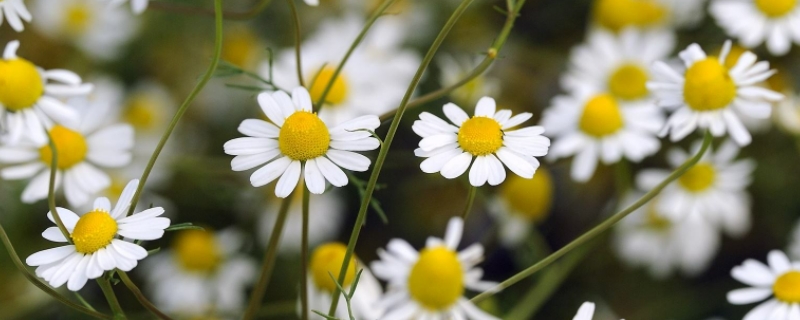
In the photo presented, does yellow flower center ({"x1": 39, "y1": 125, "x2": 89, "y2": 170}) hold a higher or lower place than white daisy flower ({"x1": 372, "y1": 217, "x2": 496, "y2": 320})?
higher

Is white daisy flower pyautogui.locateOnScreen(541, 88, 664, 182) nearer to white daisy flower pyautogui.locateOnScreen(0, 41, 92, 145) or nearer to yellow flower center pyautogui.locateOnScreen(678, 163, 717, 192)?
yellow flower center pyautogui.locateOnScreen(678, 163, 717, 192)

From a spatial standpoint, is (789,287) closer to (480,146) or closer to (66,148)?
(480,146)

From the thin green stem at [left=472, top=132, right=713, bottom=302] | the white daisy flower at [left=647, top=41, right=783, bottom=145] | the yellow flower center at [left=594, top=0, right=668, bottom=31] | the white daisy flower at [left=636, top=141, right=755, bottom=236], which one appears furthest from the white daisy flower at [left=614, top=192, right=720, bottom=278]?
the thin green stem at [left=472, top=132, right=713, bottom=302]

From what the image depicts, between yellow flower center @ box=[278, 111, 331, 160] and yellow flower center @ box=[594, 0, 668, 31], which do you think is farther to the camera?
yellow flower center @ box=[594, 0, 668, 31]

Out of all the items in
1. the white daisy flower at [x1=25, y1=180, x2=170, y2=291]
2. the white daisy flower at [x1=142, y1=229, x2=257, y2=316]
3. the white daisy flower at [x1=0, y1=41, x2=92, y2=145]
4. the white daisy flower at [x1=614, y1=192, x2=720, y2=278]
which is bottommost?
the white daisy flower at [x1=25, y1=180, x2=170, y2=291]

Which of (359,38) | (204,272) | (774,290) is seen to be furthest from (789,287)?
(204,272)

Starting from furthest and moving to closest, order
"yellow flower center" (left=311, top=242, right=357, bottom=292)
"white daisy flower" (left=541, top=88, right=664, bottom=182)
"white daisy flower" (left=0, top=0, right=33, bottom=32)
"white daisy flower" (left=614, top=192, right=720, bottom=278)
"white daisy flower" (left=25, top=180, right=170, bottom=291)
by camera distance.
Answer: "white daisy flower" (left=614, top=192, right=720, bottom=278) < "white daisy flower" (left=541, top=88, right=664, bottom=182) < "yellow flower center" (left=311, top=242, right=357, bottom=292) < "white daisy flower" (left=0, top=0, right=33, bottom=32) < "white daisy flower" (left=25, top=180, right=170, bottom=291)

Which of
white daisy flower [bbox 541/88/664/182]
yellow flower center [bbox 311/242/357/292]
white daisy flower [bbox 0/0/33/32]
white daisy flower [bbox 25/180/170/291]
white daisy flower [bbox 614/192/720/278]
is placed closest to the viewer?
white daisy flower [bbox 25/180/170/291]
